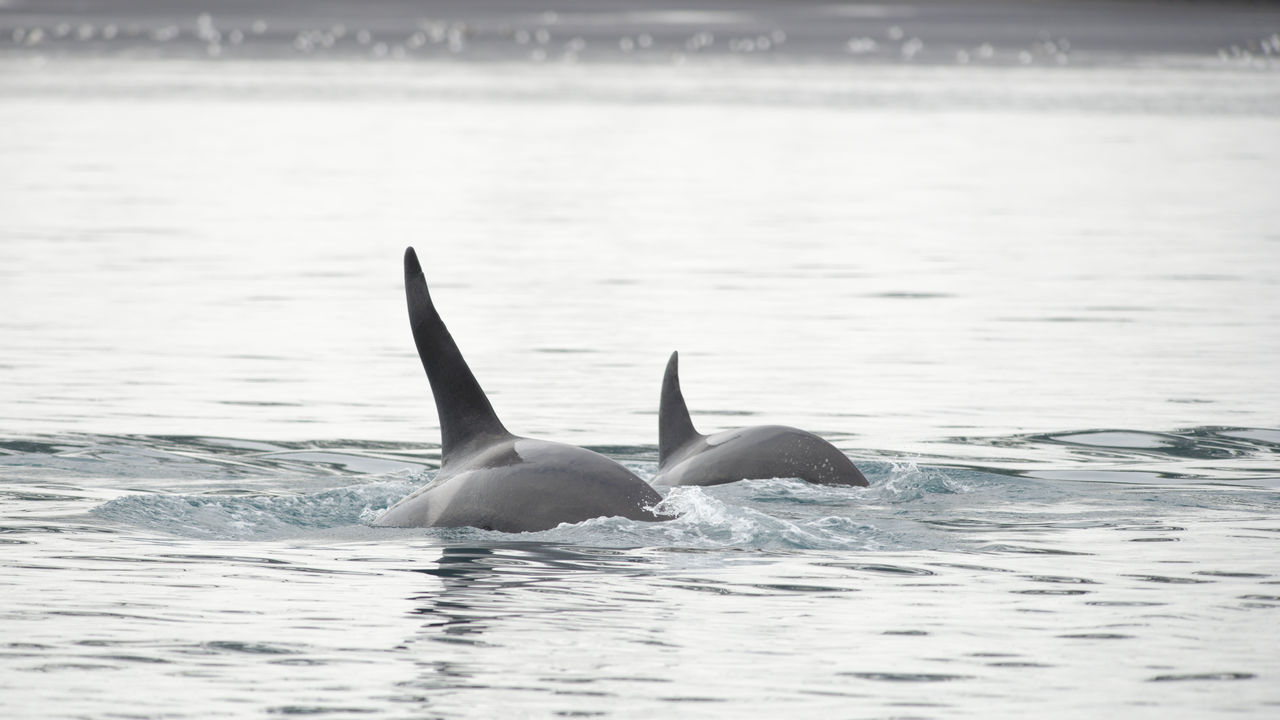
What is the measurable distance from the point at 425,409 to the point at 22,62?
346 feet

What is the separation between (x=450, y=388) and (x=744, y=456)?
107 inches

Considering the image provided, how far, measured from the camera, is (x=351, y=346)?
25.7m

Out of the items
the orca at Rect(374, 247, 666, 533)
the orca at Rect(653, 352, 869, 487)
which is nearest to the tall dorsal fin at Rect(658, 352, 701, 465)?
the orca at Rect(653, 352, 869, 487)

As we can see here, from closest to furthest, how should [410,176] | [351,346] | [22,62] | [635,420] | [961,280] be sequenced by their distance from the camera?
[635,420], [351,346], [961,280], [410,176], [22,62]

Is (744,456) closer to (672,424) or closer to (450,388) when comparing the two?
(672,424)

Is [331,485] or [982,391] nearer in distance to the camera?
[331,485]

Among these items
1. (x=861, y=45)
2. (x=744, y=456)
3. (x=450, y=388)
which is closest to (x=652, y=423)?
(x=744, y=456)

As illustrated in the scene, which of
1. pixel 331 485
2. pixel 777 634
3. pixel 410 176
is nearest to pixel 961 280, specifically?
pixel 331 485

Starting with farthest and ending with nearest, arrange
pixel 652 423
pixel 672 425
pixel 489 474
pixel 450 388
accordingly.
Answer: pixel 652 423
pixel 672 425
pixel 450 388
pixel 489 474

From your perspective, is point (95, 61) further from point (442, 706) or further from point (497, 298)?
point (442, 706)

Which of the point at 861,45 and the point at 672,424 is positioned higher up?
the point at 861,45

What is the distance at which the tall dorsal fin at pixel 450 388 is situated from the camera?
45.0 ft

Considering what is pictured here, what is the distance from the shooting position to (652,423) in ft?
65.5

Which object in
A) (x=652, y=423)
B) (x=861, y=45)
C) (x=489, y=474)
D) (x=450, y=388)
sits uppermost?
(x=861, y=45)
